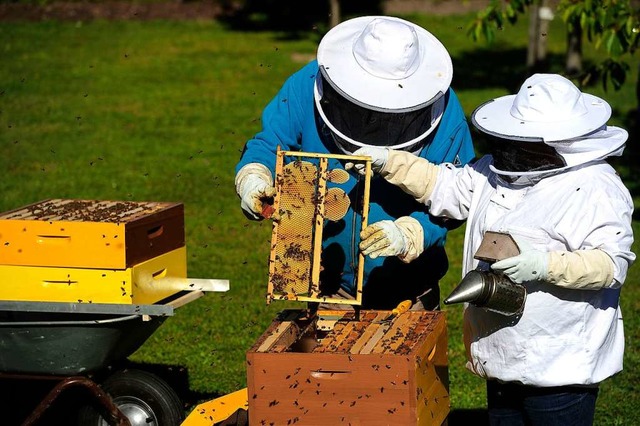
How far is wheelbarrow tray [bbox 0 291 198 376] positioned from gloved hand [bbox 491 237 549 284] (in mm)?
1361

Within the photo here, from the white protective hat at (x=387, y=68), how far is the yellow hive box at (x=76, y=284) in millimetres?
1078

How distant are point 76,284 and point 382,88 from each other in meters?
1.36

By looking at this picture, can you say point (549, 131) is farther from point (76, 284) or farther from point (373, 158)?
point (76, 284)

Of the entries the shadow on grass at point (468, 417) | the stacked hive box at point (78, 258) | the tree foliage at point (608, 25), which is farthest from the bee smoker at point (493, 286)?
the tree foliage at point (608, 25)

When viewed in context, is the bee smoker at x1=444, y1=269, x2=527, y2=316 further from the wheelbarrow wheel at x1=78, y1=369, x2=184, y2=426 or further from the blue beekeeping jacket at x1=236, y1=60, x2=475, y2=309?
the wheelbarrow wheel at x1=78, y1=369, x2=184, y2=426

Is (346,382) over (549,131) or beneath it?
beneath

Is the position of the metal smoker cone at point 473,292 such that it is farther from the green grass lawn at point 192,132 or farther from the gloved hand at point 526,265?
the green grass lawn at point 192,132

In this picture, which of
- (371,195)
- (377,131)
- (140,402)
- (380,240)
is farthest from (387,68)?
(140,402)

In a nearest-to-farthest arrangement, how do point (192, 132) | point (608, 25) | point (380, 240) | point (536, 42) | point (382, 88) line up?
point (380, 240) < point (382, 88) < point (608, 25) < point (192, 132) < point (536, 42)

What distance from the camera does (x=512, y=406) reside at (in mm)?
3348

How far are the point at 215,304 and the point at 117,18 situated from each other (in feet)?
41.0

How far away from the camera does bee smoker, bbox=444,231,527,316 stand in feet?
9.74

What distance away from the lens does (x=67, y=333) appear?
12.4ft

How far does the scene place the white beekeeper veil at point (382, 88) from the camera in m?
3.39
